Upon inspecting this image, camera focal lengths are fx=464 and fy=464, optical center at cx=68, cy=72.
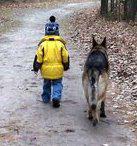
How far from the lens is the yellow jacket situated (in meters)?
9.48

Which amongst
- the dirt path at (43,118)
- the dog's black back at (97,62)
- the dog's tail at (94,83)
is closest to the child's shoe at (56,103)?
the dirt path at (43,118)

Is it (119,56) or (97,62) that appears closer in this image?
(97,62)

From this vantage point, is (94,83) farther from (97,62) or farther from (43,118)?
(43,118)

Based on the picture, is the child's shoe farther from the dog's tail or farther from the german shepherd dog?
the dog's tail

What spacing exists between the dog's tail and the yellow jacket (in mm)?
1416

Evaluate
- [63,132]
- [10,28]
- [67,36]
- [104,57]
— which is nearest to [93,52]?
[104,57]

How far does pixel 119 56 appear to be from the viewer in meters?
14.7

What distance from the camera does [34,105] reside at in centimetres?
968

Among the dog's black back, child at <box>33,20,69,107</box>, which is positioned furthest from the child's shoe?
→ the dog's black back

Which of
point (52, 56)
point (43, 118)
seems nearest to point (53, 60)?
point (52, 56)

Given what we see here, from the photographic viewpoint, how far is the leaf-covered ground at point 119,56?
9597 millimetres

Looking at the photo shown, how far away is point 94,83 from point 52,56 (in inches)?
68.5

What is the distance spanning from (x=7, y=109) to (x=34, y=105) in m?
0.61

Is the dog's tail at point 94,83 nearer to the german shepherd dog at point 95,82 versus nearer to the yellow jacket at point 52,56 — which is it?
the german shepherd dog at point 95,82
